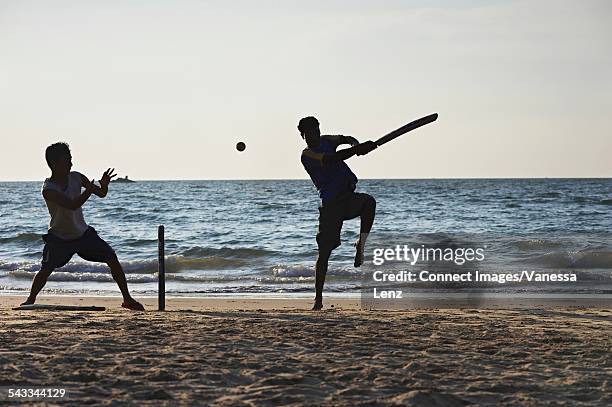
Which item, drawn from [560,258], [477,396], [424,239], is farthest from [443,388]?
[424,239]

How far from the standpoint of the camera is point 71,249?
8.38 metres

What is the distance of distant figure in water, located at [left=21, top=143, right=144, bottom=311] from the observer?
26.5ft

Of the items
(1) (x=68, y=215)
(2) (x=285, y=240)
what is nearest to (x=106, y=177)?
(1) (x=68, y=215)

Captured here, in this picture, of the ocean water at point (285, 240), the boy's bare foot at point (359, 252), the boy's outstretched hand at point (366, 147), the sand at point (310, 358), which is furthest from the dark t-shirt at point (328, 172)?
the ocean water at point (285, 240)

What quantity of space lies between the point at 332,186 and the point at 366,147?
663 millimetres

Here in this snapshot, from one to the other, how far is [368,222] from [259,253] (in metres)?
12.7

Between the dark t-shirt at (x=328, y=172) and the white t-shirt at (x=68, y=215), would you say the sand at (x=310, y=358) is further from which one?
the dark t-shirt at (x=328, y=172)

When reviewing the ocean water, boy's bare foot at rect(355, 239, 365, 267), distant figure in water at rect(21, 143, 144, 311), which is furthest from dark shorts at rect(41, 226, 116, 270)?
the ocean water

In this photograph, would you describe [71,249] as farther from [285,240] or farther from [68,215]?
[285,240]

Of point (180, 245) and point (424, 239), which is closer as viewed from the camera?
point (180, 245)

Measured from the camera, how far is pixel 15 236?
26.4m

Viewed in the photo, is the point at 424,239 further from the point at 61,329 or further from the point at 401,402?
the point at 401,402

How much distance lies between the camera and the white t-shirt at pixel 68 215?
8.19 m

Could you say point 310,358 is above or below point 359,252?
below
